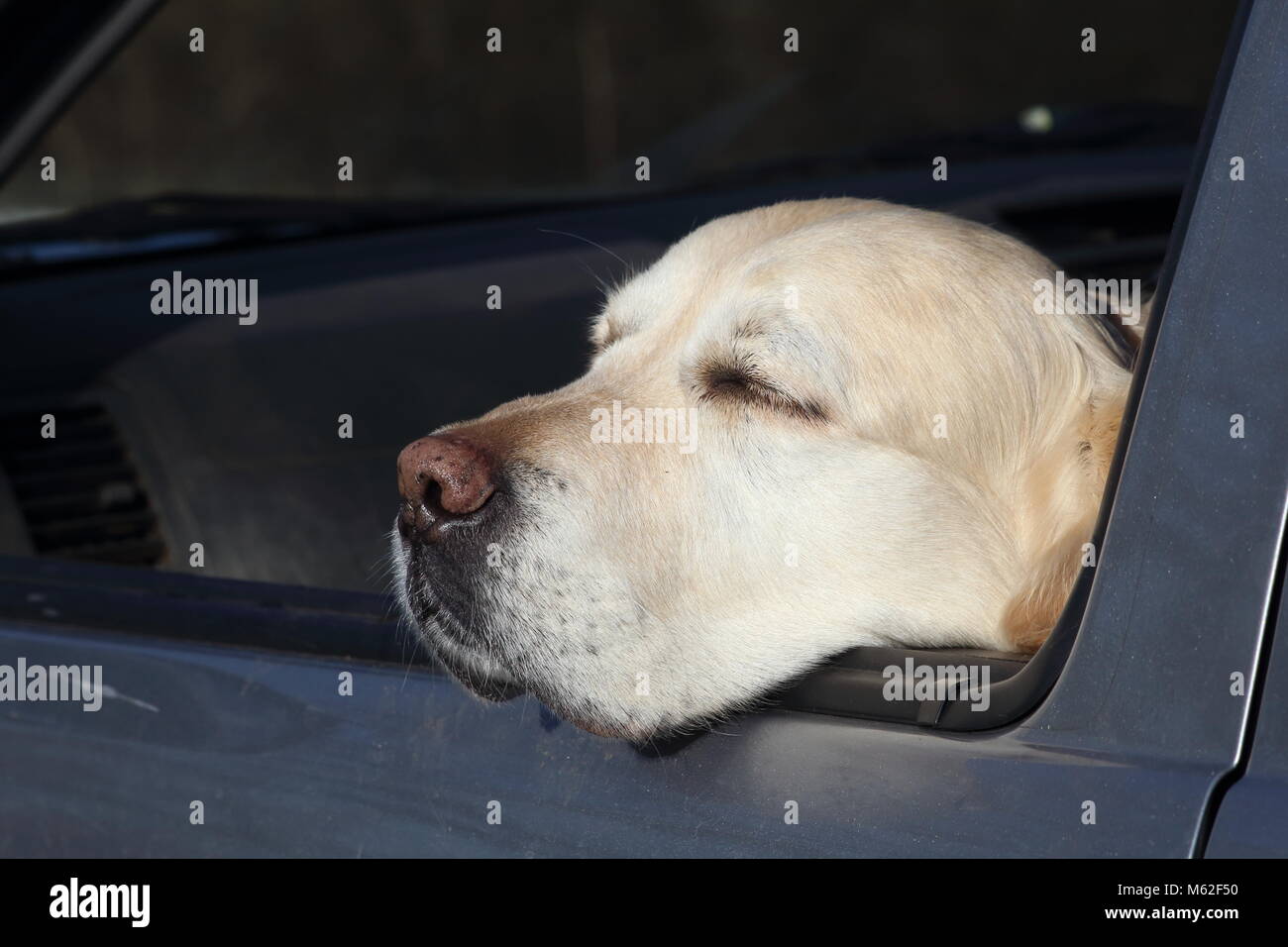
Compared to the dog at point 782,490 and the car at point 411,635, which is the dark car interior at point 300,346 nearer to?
the car at point 411,635

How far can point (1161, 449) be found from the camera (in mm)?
1396

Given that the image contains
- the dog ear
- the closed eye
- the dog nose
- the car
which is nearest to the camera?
the car

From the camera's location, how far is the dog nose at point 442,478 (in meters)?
2.00

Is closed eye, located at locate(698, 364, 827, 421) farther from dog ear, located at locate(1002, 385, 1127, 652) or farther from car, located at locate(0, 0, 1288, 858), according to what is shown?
car, located at locate(0, 0, 1288, 858)

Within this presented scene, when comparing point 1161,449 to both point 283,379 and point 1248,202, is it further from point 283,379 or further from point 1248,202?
point 283,379

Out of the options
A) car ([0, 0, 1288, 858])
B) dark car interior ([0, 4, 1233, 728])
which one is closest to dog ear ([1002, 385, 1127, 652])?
car ([0, 0, 1288, 858])

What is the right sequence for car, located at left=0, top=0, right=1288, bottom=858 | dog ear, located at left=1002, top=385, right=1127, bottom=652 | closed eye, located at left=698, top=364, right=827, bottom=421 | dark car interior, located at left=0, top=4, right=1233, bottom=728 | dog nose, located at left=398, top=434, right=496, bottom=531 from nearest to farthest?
car, located at left=0, top=0, right=1288, bottom=858 → dog ear, located at left=1002, top=385, right=1127, bottom=652 → dog nose, located at left=398, top=434, right=496, bottom=531 → closed eye, located at left=698, top=364, right=827, bottom=421 → dark car interior, located at left=0, top=4, right=1233, bottom=728

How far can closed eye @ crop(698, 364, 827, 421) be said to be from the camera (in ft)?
7.38

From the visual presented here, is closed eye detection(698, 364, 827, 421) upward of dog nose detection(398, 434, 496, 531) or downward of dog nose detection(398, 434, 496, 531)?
upward

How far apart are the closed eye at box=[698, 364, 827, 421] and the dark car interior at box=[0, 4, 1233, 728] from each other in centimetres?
61

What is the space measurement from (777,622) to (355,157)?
647 inches

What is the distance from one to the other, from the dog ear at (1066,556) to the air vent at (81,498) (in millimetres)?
1950

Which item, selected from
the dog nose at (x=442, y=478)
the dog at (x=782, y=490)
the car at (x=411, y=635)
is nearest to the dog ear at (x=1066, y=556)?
the dog at (x=782, y=490)

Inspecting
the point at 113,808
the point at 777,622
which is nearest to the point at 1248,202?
the point at 777,622
